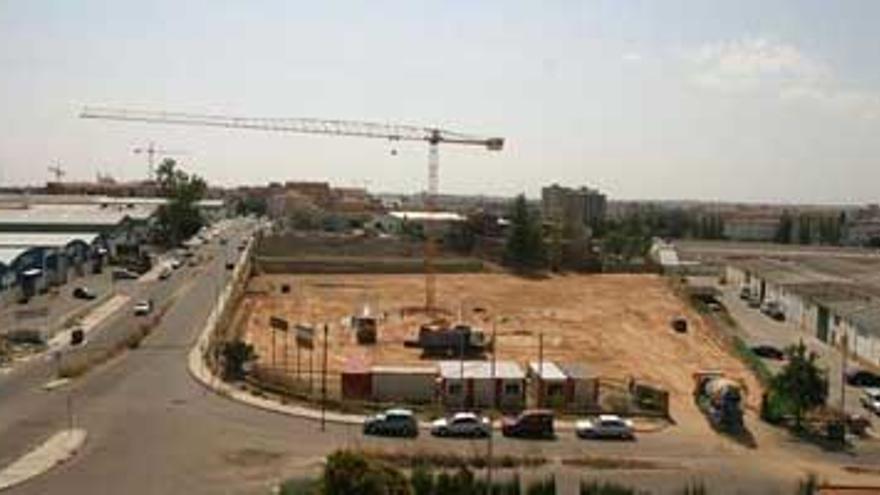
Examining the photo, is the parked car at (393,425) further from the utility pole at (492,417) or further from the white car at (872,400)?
the white car at (872,400)

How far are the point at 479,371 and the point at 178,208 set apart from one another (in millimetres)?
46307

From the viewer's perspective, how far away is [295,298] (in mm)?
42188

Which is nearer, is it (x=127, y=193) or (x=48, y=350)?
(x=48, y=350)

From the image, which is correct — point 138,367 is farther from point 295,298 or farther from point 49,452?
point 295,298

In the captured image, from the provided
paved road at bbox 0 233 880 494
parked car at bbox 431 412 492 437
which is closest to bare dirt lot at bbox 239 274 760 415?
paved road at bbox 0 233 880 494

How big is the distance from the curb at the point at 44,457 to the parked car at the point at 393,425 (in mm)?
4707

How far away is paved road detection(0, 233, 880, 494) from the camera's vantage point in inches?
679

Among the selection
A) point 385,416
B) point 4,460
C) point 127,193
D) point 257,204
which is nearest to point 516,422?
Answer: point 385,416

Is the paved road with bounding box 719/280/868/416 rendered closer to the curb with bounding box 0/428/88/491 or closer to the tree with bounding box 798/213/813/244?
the curb with bounding box 0/428/88/491

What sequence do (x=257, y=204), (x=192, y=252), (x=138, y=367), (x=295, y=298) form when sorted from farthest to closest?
(x=257, y=204)
(x=192, y=252)
(x=295, y=298)
(x=138, y=367)

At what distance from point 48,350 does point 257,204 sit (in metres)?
95.5

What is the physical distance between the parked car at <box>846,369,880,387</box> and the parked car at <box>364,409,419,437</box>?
1249cm

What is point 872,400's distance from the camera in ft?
84.3

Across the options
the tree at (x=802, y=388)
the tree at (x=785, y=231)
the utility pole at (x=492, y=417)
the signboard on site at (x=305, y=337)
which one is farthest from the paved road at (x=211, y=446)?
the tree at (x=785, y=231)
